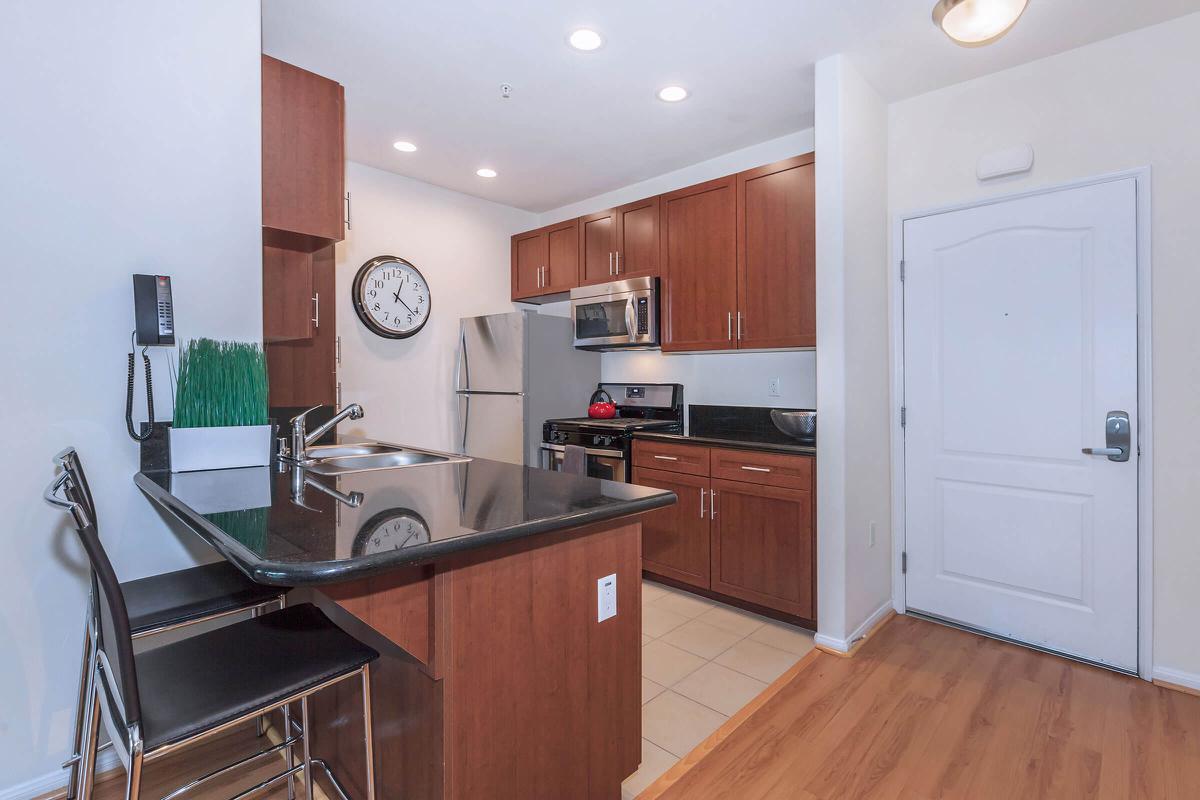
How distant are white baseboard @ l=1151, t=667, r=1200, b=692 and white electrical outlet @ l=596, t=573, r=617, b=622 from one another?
2.34 meters

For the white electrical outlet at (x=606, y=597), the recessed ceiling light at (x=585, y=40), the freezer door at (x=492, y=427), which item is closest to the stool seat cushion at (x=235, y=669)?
the white electrical outlet at (x=606, y=597)

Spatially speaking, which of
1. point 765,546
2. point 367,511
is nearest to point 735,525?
point 765,546

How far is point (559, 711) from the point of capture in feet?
4.58

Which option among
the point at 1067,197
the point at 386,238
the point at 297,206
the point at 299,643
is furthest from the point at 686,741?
the point at 386,238

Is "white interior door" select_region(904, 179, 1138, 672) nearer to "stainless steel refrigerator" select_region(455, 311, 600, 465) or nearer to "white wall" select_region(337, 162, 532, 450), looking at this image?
"stainless steel refrigerator" select_region(455, 311, 600, 465)

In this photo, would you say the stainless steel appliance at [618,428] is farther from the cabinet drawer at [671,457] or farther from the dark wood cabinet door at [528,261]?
the dark wood cabinet door at [528,261]

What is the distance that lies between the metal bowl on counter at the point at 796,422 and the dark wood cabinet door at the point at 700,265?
494 millimetres

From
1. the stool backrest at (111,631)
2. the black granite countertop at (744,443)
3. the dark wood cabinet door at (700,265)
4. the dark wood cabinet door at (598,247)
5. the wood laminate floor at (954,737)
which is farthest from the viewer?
the dark wood cabinet door at (598,247)

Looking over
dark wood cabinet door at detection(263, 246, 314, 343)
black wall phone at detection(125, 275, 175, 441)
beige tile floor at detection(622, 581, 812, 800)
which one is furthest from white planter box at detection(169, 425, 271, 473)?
beige tile floor at detection(622, 581, 812, 800)

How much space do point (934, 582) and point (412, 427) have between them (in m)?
3.25

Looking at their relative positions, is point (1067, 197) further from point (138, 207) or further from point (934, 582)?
point (138, 207)

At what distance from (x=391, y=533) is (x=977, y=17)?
7.15ft

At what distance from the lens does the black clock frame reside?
3.09 feet

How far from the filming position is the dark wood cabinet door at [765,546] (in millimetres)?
2781
